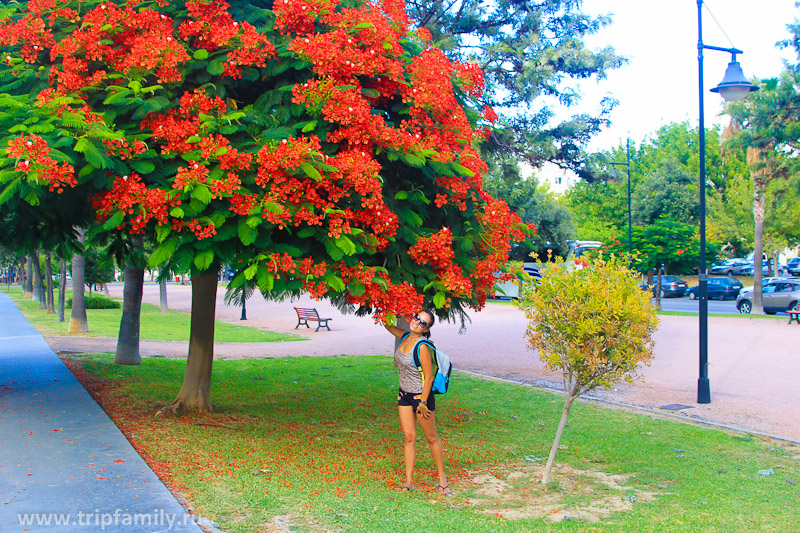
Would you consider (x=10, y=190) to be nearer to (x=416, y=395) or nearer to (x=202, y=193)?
(x=202, y=193)

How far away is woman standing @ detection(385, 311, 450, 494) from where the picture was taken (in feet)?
19.3

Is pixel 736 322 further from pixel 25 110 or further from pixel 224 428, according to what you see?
pixel 25 110

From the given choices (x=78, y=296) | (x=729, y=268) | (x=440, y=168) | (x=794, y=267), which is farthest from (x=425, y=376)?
(x=729, y=268)

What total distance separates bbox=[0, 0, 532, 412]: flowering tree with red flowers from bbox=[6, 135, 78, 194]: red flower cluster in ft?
0.05

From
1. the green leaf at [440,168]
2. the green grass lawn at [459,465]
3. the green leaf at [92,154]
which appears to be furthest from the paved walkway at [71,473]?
the green leaf at [440,168]

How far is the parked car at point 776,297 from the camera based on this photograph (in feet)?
95.8

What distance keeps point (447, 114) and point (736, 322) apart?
21.7 meters

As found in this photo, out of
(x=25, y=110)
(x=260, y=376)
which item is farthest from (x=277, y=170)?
(x=260, y=376)

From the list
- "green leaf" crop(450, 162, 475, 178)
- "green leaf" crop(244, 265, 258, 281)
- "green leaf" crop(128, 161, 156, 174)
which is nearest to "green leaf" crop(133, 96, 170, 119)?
"green leaf" crop(128, 161, 156, 174)

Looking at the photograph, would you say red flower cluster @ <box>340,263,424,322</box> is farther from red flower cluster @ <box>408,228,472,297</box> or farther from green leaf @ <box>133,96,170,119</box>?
green leaf @ <box>133,96,170,119</box>

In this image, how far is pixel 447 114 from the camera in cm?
727

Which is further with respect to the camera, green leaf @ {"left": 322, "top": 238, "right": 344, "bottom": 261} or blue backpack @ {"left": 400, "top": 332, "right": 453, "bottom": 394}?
green leaf @ {"left": 322, "top": 238, "right": 344, "bottom": 261}

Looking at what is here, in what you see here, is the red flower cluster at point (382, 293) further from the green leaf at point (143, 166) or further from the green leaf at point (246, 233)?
the green leaf at point (143, 166)

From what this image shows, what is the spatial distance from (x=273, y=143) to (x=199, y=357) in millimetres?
3932
